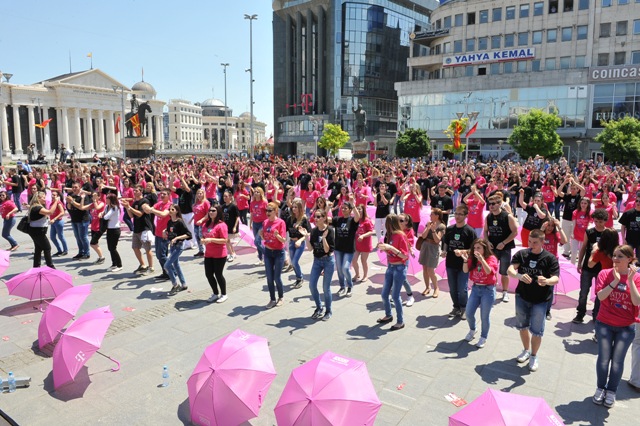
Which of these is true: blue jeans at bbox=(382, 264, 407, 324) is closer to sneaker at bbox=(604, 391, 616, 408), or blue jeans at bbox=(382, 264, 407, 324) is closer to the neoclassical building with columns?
sneaker at bbox=(604, 391, 616, 408)

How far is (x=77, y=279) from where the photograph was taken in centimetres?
982

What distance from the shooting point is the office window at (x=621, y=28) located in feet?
157

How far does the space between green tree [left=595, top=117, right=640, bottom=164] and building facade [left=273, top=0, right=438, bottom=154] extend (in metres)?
44.8

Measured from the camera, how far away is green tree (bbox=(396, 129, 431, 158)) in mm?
51812

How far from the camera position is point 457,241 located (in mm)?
7344

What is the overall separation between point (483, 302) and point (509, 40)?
182 feet

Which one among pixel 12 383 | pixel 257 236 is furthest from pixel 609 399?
pixel 257 236

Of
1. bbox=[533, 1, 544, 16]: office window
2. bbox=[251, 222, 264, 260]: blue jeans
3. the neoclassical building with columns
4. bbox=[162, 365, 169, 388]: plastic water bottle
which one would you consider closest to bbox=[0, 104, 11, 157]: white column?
Result: the neoclassical building with columns

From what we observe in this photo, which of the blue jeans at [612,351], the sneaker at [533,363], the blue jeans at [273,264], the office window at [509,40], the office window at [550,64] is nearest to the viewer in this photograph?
the blue jeans at [612,351]

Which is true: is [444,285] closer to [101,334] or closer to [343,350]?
[343,350]

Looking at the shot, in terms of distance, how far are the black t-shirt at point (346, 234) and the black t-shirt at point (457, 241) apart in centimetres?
175

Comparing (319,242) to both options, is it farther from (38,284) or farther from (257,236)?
(38,284)

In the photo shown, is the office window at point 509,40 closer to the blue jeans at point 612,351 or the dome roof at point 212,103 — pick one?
the blue jeans at point 612,351

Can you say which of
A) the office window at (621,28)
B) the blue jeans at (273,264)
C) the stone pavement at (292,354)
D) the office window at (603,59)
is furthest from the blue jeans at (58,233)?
the office window at (621,28)
